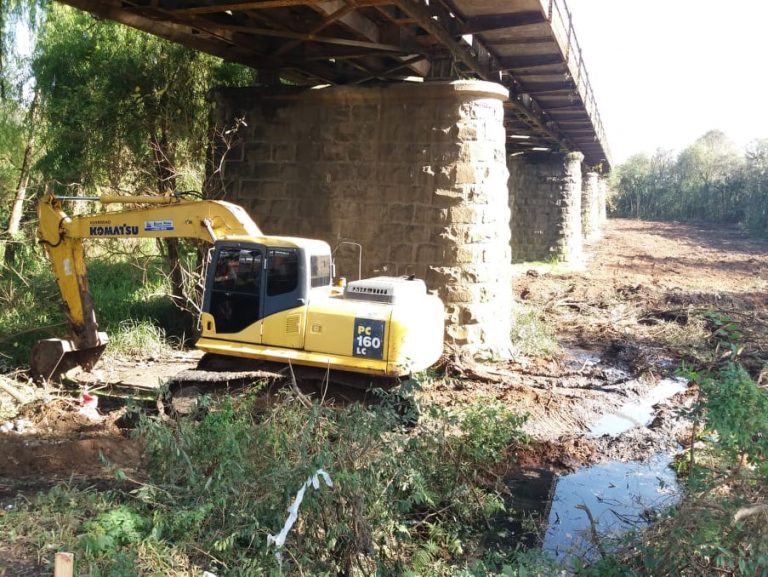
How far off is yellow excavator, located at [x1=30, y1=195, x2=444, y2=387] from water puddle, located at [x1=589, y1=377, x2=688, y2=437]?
266cm

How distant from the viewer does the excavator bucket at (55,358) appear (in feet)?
26.8

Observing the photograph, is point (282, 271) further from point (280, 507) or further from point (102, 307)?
point (102, 307)

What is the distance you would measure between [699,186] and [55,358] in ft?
169

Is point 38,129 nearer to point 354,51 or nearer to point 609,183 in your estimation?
point 354,51

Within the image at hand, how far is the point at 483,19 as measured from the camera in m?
9.13

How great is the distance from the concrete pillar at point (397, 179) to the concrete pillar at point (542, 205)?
12959 mm

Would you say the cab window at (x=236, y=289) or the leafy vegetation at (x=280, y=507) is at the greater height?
the cab window at (x=236, y=289)

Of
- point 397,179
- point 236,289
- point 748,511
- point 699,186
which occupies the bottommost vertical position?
point 748,511

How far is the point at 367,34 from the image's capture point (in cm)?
892

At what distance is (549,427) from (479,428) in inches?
97.2

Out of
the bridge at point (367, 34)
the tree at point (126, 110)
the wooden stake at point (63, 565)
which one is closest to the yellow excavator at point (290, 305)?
the bridge at point (367, 34)

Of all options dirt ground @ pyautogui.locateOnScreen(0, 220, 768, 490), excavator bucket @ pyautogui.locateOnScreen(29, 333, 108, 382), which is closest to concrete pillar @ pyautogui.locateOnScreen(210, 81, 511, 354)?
dirt ground @ pyautogui.locateOnScreen(0, 220, 768, 490)

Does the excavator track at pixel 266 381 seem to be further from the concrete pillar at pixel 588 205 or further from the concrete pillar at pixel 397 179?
the concrete pillar at pixel 588 205

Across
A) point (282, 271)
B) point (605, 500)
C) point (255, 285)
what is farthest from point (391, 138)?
point (605, 500)
